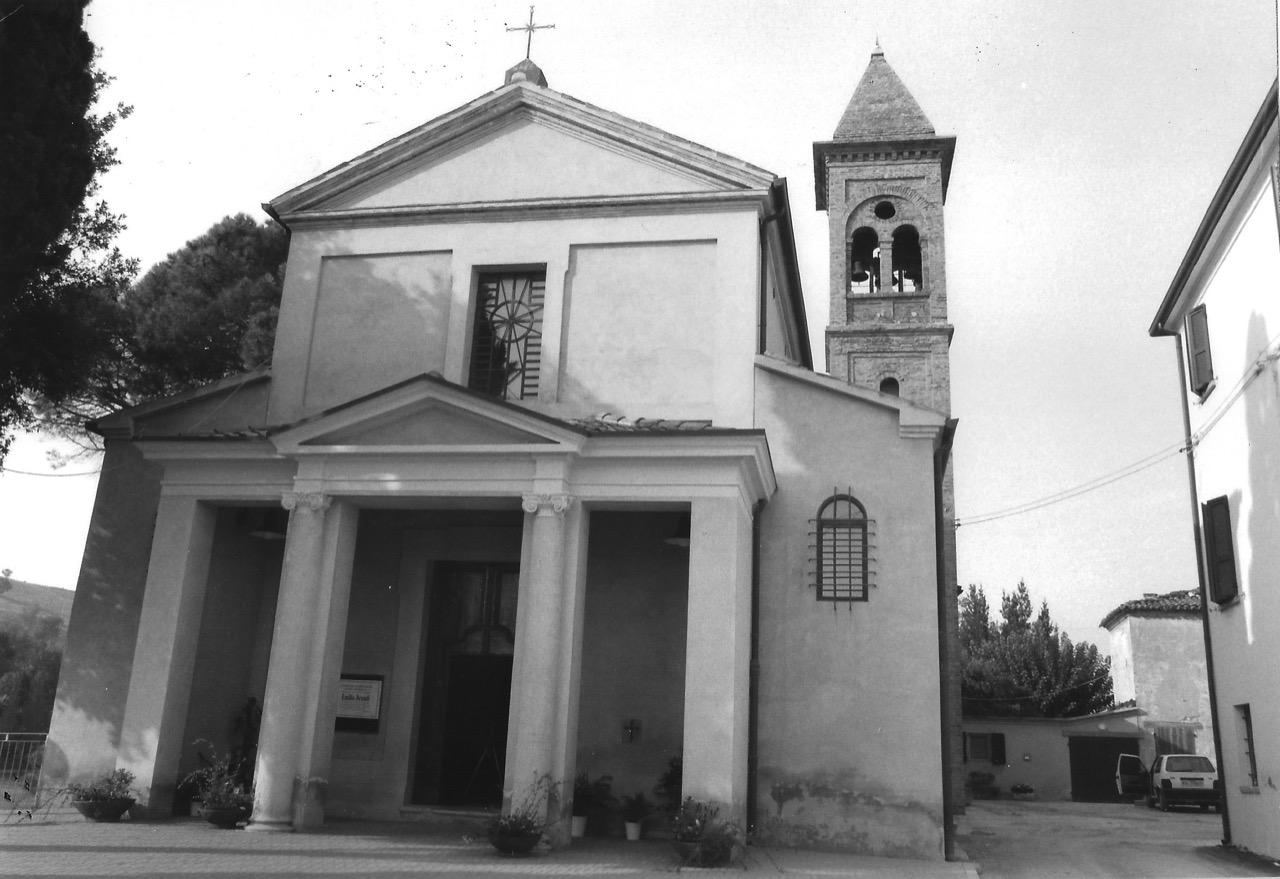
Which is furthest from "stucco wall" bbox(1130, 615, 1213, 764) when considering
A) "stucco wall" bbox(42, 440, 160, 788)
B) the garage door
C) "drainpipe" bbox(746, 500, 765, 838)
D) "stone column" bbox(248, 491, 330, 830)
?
"stucco wall" bbox(42, 440, 160, 788)

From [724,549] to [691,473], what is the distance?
3.12 ft

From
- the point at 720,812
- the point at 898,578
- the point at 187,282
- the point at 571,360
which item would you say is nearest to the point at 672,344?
the point at 571,360

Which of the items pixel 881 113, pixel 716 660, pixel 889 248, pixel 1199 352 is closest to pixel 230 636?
pixel 716 660

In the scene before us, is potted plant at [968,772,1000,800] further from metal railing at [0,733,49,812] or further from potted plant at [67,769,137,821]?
potted plant at [67,769,137,821]

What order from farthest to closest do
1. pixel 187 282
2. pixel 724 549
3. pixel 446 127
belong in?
pixel 187 282 → pixel 446 127 → pixel 724 549

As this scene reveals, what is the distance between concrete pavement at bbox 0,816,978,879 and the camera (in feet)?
29.9

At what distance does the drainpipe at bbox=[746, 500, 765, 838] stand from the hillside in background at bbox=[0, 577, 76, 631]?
154 feet

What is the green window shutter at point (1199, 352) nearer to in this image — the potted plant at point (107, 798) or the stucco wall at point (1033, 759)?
the potted plant at point (107, 798)

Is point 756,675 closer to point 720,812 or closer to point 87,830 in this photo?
point 720,812

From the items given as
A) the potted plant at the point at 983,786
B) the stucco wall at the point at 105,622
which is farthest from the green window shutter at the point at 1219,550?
the potted plant at the point at 983,786

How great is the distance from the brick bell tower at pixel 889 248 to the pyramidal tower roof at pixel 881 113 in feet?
0.09

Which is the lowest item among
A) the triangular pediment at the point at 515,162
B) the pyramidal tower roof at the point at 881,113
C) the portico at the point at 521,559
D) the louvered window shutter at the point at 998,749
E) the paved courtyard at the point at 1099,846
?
the paved courtyard at the point at 1099,846

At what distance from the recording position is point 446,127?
598 inches

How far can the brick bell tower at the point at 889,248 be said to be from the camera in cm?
2512
